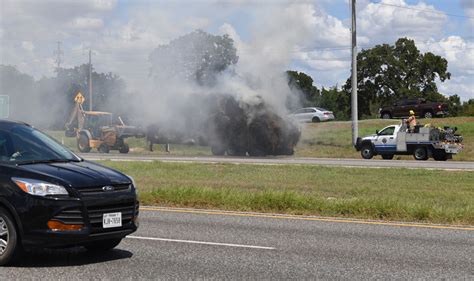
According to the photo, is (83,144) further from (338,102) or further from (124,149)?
(338,102)

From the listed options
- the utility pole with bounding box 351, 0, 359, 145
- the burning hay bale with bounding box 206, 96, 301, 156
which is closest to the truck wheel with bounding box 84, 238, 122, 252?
the burning hay bale with bounding box 206, 96, 301, 156

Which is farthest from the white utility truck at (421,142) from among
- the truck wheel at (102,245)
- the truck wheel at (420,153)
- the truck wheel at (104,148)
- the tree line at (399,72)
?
the tree line at (399,72)

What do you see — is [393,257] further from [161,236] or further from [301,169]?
[301,169]

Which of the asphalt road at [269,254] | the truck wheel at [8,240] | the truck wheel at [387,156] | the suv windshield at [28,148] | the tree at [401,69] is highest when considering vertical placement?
the tree at [401,69]

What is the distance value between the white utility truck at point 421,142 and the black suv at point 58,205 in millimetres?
27755

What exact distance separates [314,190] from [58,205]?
11605 millimetres

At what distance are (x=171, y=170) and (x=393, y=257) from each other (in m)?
17.3

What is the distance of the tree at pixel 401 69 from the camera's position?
254 ft

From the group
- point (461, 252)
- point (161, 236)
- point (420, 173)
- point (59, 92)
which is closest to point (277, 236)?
point (161, 236)

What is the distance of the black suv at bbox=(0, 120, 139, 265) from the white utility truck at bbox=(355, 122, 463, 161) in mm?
27755

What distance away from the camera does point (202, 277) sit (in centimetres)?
759

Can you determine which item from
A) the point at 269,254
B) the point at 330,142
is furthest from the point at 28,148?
the point at 330,142

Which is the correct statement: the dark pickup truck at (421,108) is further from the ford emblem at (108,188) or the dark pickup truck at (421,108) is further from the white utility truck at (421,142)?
the ford emblem at (108,188)

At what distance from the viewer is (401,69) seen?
77.4m
